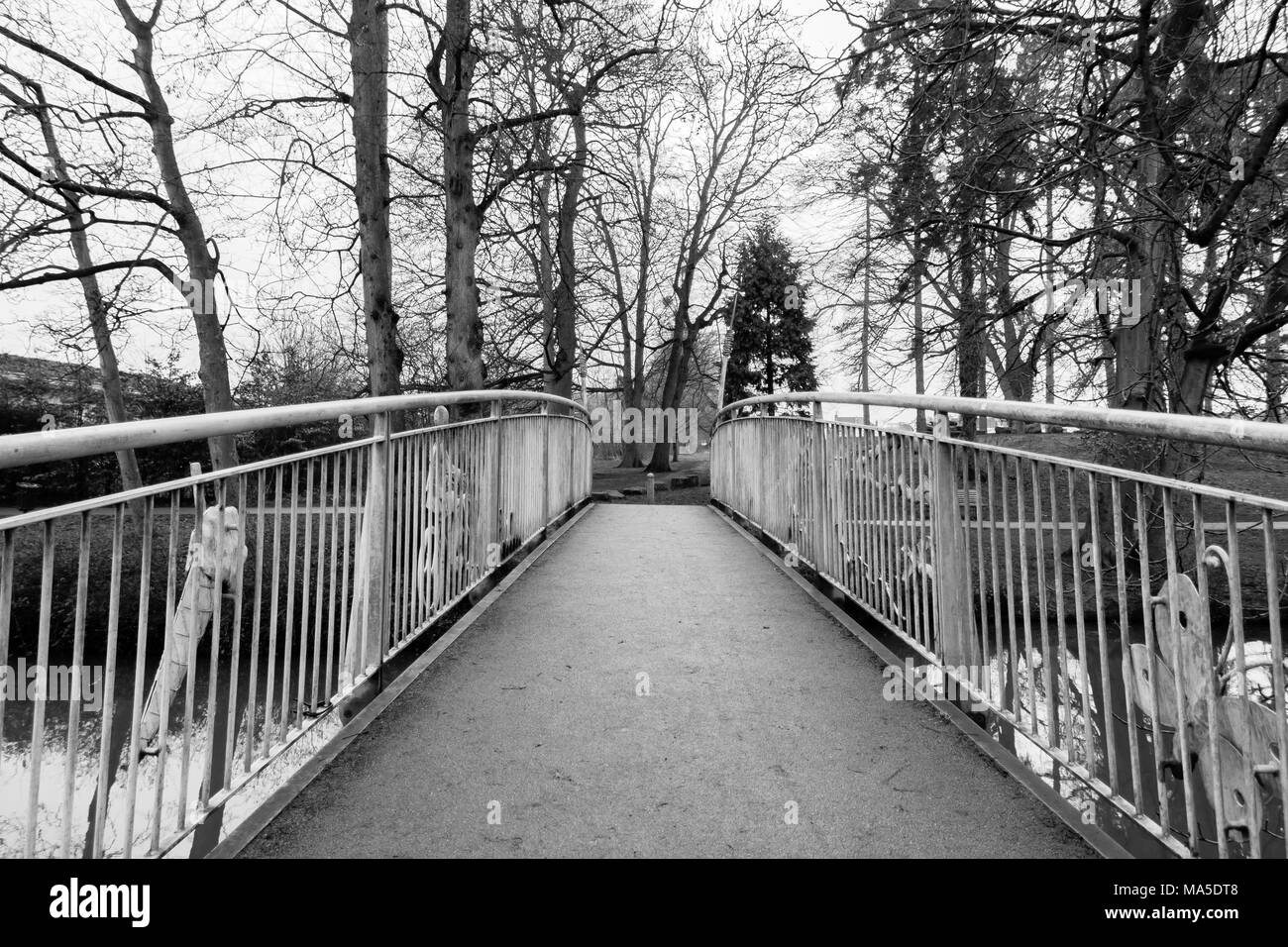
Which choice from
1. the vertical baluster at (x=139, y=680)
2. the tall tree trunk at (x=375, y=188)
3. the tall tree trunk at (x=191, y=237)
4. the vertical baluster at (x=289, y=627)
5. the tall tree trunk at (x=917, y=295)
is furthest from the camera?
the tall tree trunk at (x=191, y=237)

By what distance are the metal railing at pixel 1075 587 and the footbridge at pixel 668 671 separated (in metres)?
0.02

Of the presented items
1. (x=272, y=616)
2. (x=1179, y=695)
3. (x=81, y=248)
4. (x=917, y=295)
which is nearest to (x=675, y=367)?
(x=81, y=248)

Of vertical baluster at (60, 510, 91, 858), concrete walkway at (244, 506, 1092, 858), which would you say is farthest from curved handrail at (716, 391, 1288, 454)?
vertical baluster at (60, 510, 91, 858)

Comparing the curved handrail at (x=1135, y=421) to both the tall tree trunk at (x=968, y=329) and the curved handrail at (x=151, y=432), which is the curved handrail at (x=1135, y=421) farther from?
the tall tree trunk at (x=968, y=329)

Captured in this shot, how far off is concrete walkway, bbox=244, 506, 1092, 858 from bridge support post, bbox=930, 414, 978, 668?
0.99ft

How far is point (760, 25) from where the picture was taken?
6.80m

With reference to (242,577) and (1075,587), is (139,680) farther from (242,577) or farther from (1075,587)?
(1075,587)

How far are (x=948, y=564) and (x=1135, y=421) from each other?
1.36 metres

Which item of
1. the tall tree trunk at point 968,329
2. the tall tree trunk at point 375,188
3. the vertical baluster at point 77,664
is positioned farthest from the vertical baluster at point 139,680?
the tall tree trunk at point 375,188

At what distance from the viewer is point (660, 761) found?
2.80 meters

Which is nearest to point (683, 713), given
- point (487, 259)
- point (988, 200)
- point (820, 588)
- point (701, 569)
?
point (820, 588)

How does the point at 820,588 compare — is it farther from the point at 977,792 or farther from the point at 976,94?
the point at 976,94

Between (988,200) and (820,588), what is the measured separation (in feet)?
14.9

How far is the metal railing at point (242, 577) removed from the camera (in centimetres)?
177
